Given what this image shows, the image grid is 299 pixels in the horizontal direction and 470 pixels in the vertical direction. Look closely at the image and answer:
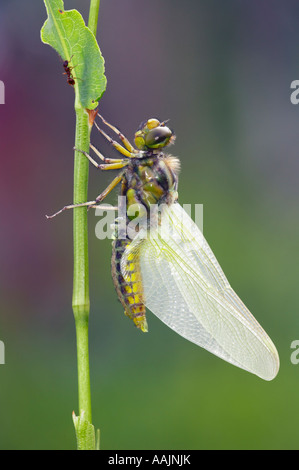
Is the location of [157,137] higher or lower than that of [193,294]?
higher

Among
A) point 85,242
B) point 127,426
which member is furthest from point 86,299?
point 127,426

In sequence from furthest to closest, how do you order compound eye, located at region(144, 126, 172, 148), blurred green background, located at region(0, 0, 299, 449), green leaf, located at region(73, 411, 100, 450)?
blurred green background, located at region(0, 0, 299, 449) < compound eye, located at region(144, 126, 172, 148) < green leaf, located at region(73, 411, 100, 450)

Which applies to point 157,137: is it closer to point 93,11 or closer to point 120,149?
point 120,149

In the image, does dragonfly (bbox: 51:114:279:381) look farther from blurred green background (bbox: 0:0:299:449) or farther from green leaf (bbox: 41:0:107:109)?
blurred green background (bbox: 0:0:299:449)

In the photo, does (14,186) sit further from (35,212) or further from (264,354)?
(264,354)

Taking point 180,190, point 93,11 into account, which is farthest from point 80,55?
point 180,190

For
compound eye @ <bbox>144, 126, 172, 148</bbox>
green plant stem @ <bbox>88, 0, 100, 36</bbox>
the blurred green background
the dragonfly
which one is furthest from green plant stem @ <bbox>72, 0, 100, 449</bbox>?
the blurred green background

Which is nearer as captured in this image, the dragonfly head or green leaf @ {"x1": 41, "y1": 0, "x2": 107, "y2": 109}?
green leaf @ {"x1": 41, "y1": 0, "x2": 107, "y2": 109}

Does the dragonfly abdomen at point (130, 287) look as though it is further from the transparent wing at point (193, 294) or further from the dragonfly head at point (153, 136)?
the dragonfly head at point (153, 136)
